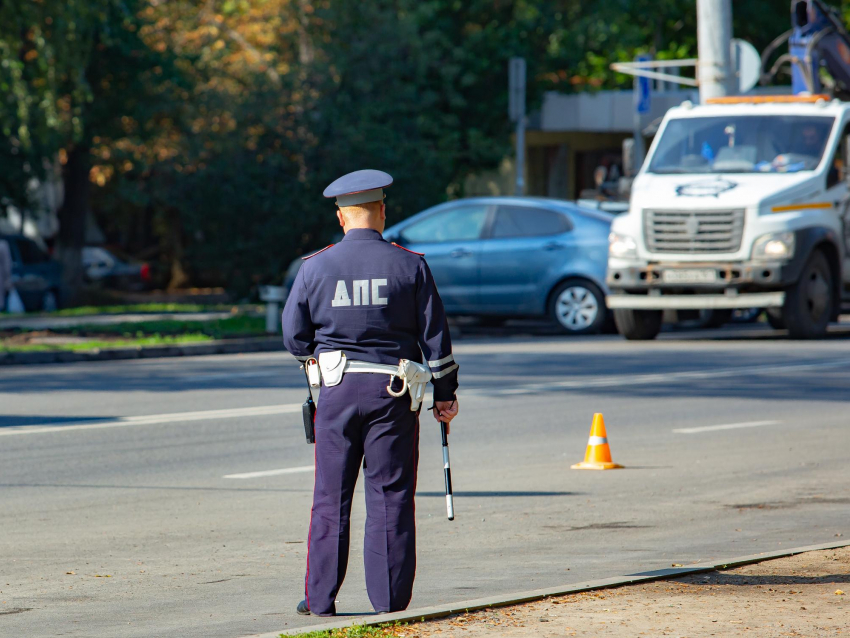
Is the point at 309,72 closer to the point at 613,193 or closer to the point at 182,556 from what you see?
the point at 613,193

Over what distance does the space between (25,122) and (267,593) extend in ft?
68.3

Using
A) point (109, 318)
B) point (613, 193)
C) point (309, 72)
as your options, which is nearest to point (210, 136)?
point (309, 72)

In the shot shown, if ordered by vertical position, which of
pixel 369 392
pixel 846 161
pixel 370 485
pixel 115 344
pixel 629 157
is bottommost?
pixel 115 344

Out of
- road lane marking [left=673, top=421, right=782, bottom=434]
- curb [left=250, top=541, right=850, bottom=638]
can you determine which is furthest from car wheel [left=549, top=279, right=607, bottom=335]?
curb [left=250, top=541, right=850, bottom=638]

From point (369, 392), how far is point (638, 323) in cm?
1290

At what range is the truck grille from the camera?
16547 millimetres

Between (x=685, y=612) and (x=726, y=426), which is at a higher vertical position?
(x=685, y=612)

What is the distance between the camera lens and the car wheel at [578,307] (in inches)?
745

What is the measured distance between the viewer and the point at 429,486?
8.82m

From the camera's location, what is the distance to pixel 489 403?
12.5m

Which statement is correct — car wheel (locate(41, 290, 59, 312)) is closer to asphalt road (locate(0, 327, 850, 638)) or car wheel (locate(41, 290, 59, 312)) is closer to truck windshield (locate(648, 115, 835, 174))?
asphalt road (locate(0, 327, 850, 638))

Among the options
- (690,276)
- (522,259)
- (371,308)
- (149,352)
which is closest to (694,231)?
(690,276)

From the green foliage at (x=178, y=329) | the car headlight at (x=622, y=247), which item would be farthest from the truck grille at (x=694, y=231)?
the green foliage at (x=178, y=329)

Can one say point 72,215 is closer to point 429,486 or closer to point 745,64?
point 745,64
